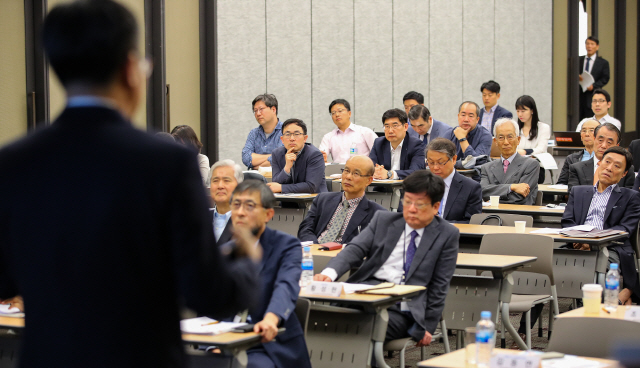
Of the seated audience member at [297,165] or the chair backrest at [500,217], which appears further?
the seated audience member at [297,165]

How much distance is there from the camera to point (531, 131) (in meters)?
10.2

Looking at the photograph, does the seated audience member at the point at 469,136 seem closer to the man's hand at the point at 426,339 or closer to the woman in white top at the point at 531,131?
the woman in white top at the point at 531,131

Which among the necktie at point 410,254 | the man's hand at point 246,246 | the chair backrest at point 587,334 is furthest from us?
the necktie at point 410,254

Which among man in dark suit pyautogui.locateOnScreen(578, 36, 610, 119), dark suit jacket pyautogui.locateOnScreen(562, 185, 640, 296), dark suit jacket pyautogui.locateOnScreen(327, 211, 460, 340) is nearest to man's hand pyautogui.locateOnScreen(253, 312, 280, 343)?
dark suit jacket pyautogui.locateOnScreen(327, 211, 460, 340)

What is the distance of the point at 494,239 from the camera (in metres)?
5.34

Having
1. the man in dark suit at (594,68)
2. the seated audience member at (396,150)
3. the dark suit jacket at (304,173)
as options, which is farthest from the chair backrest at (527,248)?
the man in dark suit at (594,68)

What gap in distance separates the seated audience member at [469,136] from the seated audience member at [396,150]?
725 millimetres

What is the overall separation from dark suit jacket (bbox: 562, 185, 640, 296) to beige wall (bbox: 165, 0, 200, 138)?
5.65m

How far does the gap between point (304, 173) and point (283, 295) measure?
440 cm

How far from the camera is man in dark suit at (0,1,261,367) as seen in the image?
4.72 ft

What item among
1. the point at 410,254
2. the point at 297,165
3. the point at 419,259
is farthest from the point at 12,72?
the point at 419,259

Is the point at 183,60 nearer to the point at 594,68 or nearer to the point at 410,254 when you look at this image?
the point at 410,254

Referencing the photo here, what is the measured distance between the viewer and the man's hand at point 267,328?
3332 millimetres

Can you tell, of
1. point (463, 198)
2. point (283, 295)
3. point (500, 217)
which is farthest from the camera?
point (463, 198)
